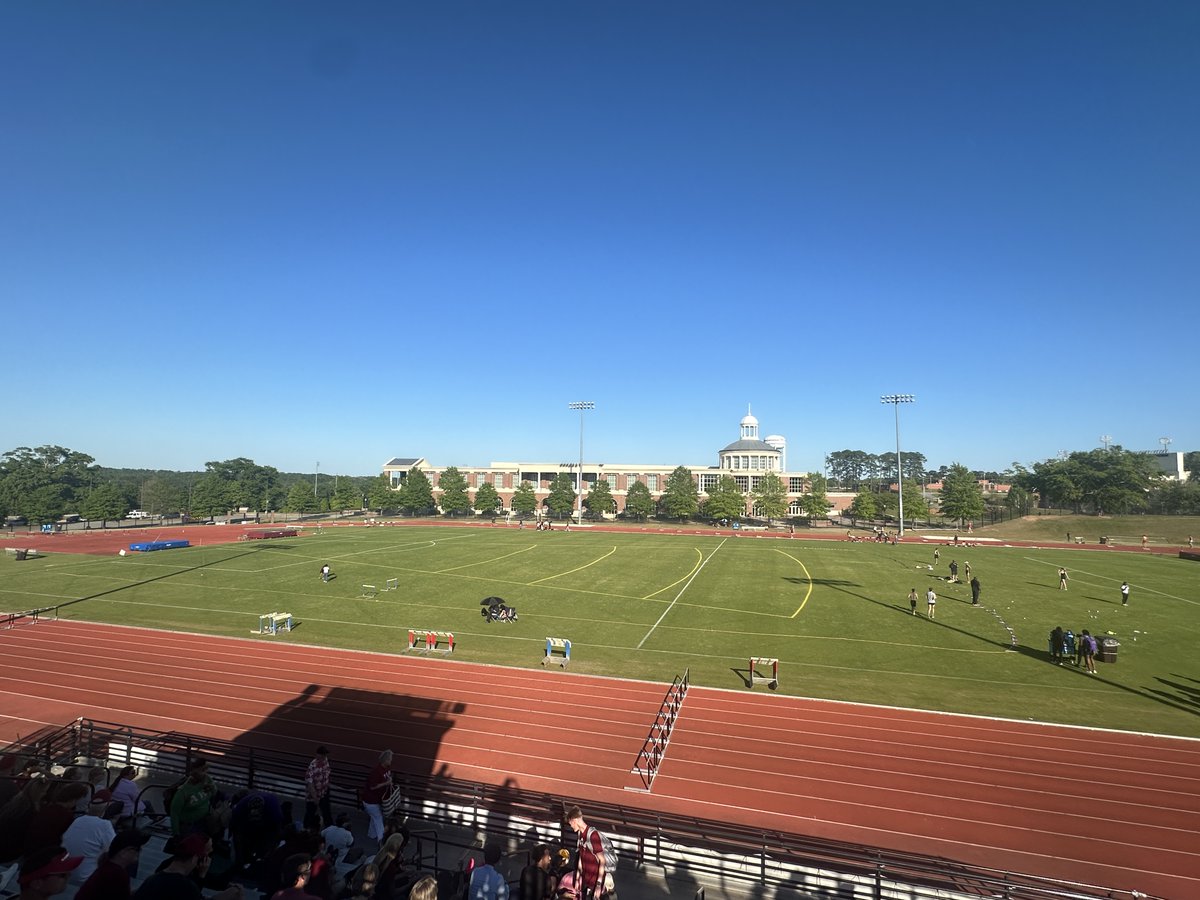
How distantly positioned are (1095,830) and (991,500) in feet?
382

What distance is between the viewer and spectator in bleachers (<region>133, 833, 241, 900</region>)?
4.86 metres

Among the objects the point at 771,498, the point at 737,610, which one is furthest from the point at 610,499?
the point at 737,610

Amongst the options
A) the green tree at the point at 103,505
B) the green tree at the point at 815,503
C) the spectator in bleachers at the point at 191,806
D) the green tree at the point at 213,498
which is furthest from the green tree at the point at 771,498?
the green tree at the point at 103,505

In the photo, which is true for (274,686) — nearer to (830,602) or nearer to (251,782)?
(251,782)

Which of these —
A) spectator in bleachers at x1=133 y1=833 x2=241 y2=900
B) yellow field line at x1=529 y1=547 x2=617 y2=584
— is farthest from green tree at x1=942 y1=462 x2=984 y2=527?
spectator in bleachers at x1=133 y1=833 x2=241 y2=900

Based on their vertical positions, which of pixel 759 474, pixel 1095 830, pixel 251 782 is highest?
pixel 759 474

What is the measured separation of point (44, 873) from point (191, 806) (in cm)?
433

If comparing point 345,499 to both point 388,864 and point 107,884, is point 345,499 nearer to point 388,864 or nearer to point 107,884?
point 388,864

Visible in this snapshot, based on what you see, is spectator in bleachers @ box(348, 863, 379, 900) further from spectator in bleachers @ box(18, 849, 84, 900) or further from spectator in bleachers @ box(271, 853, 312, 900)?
spectator in bleachers @ box(18, 849, 84, 900)

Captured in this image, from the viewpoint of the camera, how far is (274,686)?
20219 mm

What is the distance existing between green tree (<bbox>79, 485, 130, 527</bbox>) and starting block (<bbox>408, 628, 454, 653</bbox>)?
8842cm

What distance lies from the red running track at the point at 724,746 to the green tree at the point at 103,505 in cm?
8029

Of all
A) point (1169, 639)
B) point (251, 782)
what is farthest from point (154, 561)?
point (1169, 639)

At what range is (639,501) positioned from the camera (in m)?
105
